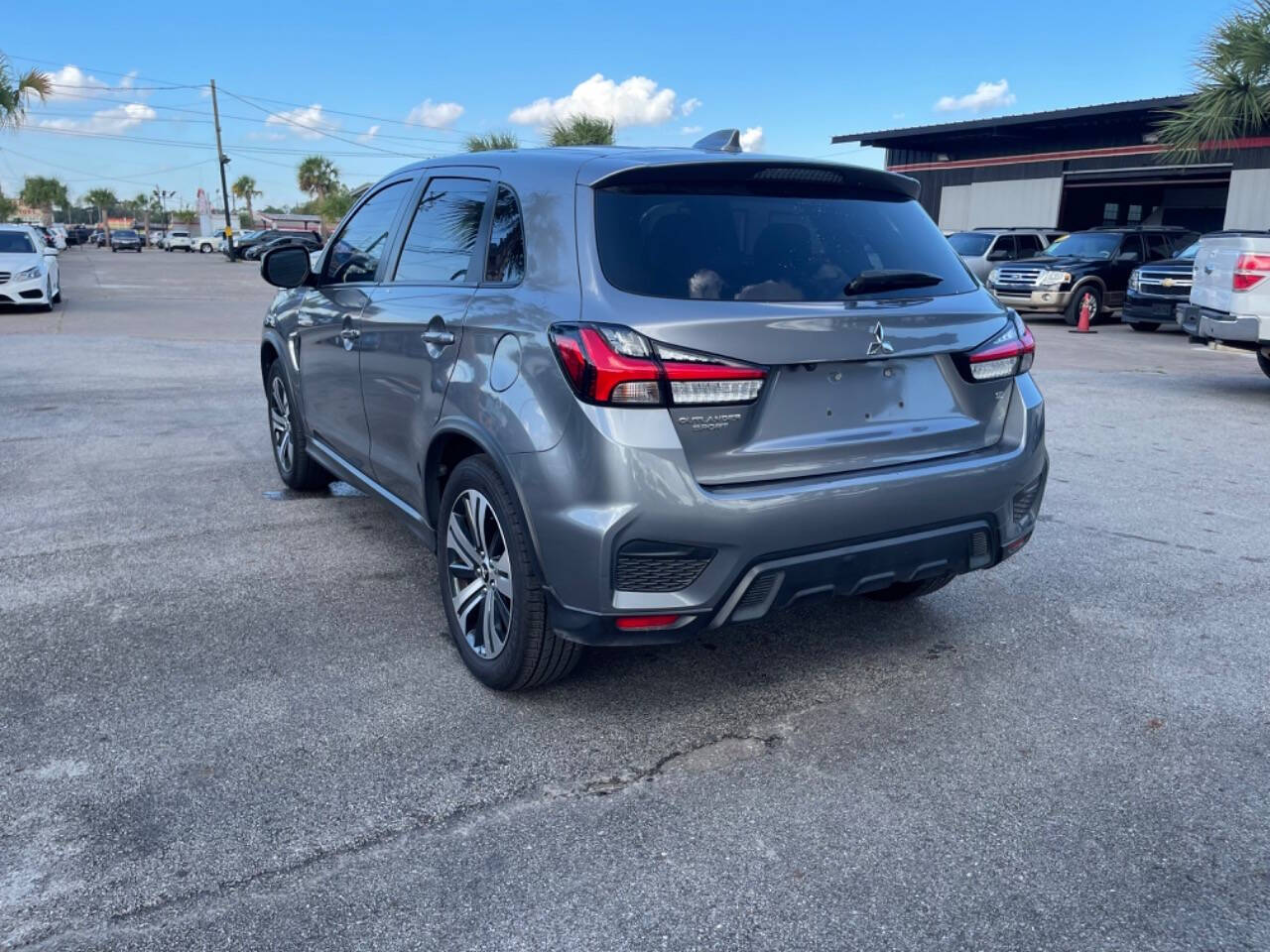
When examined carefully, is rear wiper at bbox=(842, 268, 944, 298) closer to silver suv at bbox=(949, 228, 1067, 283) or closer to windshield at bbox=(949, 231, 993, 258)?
silver suv at bbox=(949, 228, 1067, 283)

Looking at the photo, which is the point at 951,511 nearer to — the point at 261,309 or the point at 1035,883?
the point at 1035,883

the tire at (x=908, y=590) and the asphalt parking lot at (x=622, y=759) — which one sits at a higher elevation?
the tire at (x=908, y=590)

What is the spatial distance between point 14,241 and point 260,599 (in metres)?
15.9

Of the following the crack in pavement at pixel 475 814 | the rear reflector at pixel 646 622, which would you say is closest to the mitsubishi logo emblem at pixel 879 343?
the rear reflector at pixel 646 622

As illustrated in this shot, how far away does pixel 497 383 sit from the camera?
3.21 meters

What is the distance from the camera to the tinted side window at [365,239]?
4469 millimetres

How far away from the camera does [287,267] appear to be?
495 cm

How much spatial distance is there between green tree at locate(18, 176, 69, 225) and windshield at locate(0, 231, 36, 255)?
126956 mm

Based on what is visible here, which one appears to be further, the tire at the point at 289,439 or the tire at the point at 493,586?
the tire at the point at 289,439

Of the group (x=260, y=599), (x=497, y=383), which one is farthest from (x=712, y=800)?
(x=260, y=599)

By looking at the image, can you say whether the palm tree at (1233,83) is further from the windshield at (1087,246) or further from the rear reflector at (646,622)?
the rear reflector at (646,622)

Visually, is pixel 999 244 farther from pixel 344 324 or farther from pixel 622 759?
pixel 622 759

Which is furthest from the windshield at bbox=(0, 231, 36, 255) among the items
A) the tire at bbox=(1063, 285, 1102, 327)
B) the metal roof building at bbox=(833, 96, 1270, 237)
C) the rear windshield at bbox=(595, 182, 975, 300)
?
the metal roof building at bbox=(833, 96, 1270, 237)

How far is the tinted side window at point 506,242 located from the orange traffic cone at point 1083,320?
16.6 meters
